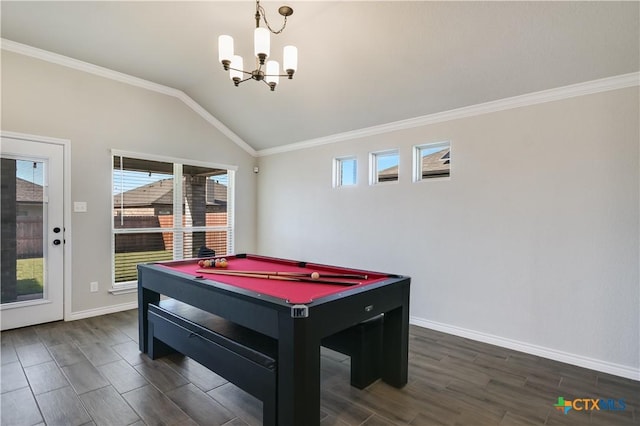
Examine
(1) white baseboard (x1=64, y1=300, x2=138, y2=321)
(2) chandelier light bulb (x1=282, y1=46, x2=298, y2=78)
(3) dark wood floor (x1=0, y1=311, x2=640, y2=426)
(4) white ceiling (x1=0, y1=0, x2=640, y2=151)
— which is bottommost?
(3) dark wood floor (x1=0, y1=311, x2=640, y2=426)

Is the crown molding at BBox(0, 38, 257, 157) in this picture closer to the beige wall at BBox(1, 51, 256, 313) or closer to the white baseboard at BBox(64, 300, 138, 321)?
the beige wall at BBox(1, 51, 256, 313)

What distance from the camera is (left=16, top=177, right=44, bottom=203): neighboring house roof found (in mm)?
3448

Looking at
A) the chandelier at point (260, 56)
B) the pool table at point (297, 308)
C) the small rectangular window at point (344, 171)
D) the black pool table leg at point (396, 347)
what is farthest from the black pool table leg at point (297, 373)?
the small rectangular window at point (344, 171)

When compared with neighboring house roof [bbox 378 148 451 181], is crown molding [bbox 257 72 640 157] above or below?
above

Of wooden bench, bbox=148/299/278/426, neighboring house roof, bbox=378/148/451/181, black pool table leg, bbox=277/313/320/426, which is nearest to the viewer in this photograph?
black pool table leg, bbox=277/313/320/426

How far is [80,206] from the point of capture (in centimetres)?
382

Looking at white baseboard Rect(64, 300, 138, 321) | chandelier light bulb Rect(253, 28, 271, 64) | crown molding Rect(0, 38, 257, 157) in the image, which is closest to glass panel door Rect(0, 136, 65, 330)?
white baseboard Rect(64, 300, 138, 321)

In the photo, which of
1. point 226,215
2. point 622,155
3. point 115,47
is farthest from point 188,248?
point 622,155

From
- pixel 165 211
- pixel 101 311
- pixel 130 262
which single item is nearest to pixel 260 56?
pixel 165 211

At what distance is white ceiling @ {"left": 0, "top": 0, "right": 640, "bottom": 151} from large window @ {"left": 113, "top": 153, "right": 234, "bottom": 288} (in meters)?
1.27

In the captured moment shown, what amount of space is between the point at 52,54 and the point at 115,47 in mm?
748

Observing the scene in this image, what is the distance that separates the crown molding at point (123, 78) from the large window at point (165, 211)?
23.8 inches

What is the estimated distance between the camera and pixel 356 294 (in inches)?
77.6

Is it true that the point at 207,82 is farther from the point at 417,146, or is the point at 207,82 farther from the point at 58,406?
the point at 58,406
